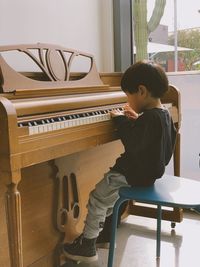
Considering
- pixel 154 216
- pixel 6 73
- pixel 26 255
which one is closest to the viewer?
pixel 6 73

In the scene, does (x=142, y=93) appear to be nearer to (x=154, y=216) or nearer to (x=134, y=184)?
(x=134, y=184)

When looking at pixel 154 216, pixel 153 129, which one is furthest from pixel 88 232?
pixel 154 216

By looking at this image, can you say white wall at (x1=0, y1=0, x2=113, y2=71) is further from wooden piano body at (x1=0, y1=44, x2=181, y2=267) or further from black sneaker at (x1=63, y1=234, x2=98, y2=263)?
black sneaker at (x1=63, y1=234, x2=98, y2=263)

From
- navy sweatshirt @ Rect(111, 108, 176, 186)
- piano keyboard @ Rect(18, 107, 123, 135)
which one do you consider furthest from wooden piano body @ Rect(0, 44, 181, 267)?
navy sweatshirt @ Rect(111, 108, 176, 186)

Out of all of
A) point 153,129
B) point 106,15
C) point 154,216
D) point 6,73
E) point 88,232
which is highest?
point 106,15

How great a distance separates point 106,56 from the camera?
8.55ft

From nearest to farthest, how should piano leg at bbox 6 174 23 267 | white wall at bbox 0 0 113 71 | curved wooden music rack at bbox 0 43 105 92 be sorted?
piano leg at bbox 6 174 23 267 → curved wooden music rack at bbox 0 43 105 92 → white wall at bbox 0 0 113 71

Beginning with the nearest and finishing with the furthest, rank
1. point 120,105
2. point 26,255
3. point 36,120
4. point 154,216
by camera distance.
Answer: point 36,120
point 26,255
point 120,105
point 154,216

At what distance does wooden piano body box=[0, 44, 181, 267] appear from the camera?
117 centimetres

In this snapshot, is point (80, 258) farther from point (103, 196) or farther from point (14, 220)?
point (14, 220)

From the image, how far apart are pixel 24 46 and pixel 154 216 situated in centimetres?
141

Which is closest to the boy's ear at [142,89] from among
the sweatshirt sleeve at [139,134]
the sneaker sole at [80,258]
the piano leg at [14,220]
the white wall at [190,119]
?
the sweatshirt sleeve at [139,134]

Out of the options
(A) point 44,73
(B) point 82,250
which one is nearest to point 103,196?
(B) point 82,250

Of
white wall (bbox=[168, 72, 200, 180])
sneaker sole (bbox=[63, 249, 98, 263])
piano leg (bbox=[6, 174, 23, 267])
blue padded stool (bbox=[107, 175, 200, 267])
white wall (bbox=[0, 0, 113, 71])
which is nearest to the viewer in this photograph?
piano leg (bbox=[6, 174, 23, 267])
